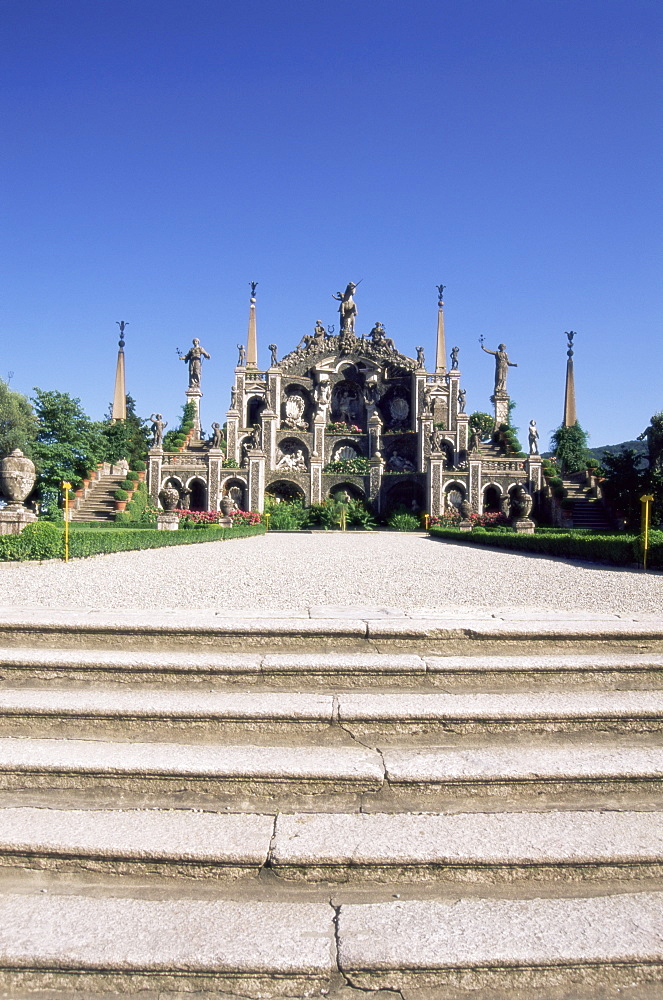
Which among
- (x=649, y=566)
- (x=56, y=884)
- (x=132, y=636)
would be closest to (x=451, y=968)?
(x=56, y=884)

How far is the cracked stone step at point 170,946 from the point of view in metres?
2.13

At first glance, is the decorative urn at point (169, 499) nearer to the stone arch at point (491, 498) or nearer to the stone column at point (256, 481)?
the stone column at point (256, 481)

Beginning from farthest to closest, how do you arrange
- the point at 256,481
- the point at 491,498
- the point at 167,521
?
the point at 491,498 → the point at 256,481 → the point at 167,521

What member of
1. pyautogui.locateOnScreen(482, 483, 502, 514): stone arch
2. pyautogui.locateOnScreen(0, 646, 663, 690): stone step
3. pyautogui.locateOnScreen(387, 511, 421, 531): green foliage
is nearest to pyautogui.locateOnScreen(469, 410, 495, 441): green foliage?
pyautogui.locateOnScreen(482, 483, 502, 514): stone arch

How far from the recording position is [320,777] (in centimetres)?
298

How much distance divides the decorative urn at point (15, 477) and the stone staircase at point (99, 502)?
65.4 ft

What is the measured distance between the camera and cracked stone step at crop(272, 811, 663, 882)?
2557mm

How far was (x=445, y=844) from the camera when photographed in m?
2.65

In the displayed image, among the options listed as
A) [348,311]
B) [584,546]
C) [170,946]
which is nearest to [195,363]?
[348,311]

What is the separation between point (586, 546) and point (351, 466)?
30.8 m

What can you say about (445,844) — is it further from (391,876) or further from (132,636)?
(132,636)

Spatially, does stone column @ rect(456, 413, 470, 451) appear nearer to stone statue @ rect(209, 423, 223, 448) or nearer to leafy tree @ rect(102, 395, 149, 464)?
stone statue @ rect(209, 423, 223, 448)

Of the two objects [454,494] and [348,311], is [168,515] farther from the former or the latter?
[348,311]

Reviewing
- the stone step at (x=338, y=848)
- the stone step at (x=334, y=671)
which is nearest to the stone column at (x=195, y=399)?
the stone step at (x=334, y=671)
